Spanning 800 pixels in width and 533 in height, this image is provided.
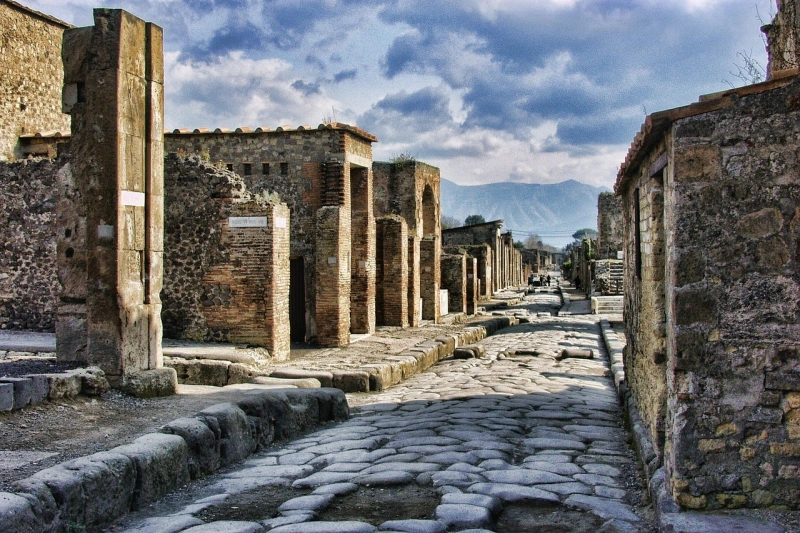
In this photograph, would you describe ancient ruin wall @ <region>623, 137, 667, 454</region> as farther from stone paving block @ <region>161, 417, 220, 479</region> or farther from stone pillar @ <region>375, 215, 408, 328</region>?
stone pillar @ <region>375, 215, 408, 328</region>

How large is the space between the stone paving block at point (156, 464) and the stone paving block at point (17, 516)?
107 centimetres

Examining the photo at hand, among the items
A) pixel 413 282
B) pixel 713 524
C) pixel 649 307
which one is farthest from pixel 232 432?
pixel 413 282

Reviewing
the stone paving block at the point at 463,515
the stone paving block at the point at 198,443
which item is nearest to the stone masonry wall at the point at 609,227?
the stone paving block at the point at 198,443

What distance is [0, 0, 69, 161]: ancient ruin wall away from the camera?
20.7 m

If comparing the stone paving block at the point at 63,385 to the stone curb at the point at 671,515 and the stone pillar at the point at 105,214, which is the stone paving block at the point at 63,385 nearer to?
the stone pillar at the point at 105,214

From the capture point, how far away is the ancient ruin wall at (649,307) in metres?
5.72

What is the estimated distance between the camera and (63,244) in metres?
8.48

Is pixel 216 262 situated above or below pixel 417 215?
below

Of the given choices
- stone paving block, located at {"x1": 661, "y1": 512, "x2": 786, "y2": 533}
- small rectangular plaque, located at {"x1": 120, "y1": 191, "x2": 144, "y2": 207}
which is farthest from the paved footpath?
small rectangular plaque, located at {"x1": 120, "y1": 191, "x2": 144, "y2": 207}

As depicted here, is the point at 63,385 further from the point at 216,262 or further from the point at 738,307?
the point at 216,262

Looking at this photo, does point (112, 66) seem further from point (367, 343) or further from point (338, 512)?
point (367, 343)

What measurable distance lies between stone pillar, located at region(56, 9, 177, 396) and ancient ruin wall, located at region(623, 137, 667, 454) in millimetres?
4878

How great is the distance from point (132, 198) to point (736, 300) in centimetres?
630

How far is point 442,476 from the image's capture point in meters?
5.73
